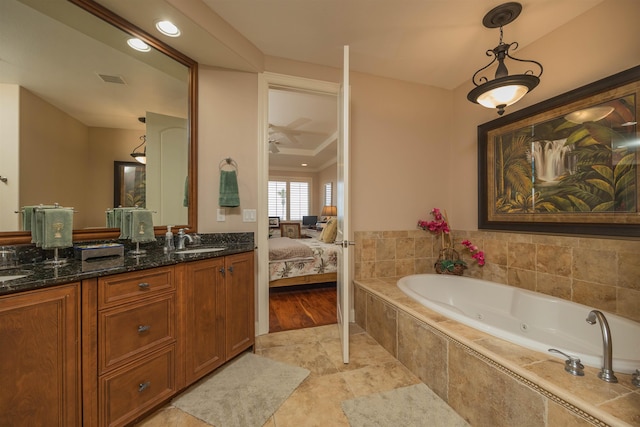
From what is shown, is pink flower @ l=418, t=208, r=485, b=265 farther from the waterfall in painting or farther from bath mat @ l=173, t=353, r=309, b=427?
Result: bath mat @ l=173, t=353, r=309, b=427

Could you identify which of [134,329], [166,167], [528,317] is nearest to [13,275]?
[134,329]

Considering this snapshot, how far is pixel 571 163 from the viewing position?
1817 millimetres

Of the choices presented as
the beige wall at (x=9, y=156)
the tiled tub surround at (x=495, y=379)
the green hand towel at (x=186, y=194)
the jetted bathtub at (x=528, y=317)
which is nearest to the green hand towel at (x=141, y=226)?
the green hand towel at (x=186, y=194)

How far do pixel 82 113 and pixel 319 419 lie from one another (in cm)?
229

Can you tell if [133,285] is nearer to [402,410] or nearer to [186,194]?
[186,194]

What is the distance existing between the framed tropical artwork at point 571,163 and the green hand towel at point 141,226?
295 cm

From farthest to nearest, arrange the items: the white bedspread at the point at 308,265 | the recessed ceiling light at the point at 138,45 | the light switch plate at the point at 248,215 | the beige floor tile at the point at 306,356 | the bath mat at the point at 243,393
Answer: the white bedspread at the point at 308,265 → the light switch plate at the point at 248,215 → the beige floor tile at the point at 306,356 → the recessed ceiling light at the point at 138,45 → the bath mat at the point at 243,393

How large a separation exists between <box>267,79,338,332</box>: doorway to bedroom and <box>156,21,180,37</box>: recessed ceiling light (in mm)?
865

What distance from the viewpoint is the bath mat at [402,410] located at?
52.4 inches

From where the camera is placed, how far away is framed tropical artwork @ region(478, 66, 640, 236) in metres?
1.55

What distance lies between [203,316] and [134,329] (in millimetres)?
393

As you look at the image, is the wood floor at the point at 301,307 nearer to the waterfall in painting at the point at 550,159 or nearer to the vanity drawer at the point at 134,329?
the vanity drawer at the point at 134,329

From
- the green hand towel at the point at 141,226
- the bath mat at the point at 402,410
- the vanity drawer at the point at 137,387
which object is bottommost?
the bath mat at the point at 402,410

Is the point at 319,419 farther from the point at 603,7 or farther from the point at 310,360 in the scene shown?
the point at 603,7
